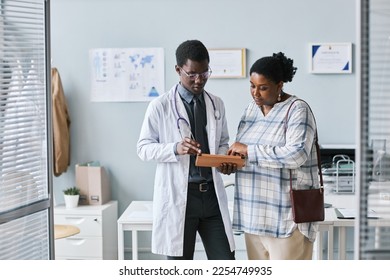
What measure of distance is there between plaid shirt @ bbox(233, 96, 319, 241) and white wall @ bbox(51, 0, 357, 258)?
1702 millimetres

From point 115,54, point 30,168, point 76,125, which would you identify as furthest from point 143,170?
point 30,168

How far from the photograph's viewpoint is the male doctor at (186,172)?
1832 mm

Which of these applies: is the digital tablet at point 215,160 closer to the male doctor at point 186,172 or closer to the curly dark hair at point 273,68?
the male doctor at point 186,172

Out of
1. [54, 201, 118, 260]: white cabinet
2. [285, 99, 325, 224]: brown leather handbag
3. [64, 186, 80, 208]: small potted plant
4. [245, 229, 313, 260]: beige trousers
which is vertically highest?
[285, 99, 325, 224]: brown leather handbag

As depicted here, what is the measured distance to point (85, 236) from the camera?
126 inches

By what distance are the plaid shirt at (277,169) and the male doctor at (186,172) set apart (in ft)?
0.37

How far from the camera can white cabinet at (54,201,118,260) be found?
10.4ft

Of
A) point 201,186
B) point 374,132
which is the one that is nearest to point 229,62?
point 201,186

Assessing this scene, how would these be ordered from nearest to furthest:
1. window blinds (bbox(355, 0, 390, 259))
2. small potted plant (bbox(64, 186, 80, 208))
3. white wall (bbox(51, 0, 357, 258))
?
window blinds (bbox(355, 0, 390, 259)) < small potted plant (bbox(64, 186, 80, 208)) < white wall (bbox(51, 0, 357, 258))

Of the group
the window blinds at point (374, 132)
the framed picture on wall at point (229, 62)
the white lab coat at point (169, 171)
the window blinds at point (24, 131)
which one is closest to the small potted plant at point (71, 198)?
the framed picture on wall at point (229, 62)

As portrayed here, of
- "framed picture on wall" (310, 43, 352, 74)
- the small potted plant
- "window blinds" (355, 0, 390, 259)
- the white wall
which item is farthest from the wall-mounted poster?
"window blinds" (355, 0, 390, 259)

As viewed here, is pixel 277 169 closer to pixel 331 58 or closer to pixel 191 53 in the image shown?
pixel 191 53

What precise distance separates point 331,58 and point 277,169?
184 cm

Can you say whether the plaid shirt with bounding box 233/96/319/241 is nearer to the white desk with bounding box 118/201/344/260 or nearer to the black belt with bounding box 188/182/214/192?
the black belt with bounding box 188/182/214/192
